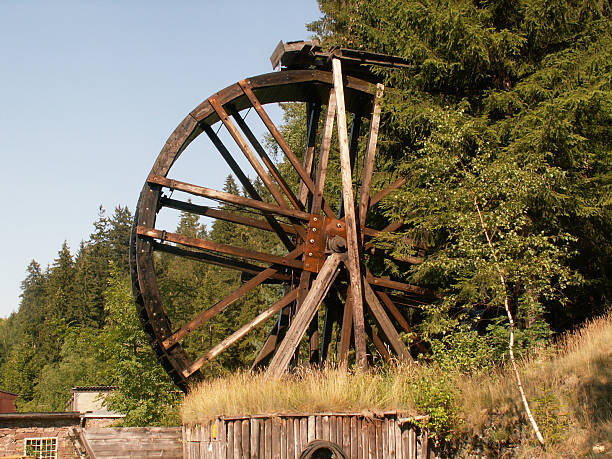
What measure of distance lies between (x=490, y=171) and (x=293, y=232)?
398 cm

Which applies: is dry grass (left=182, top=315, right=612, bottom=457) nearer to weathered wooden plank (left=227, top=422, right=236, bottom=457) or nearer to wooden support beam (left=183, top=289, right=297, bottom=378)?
weathered wooden plank (left=227, top=422, right=236, bottom=457)

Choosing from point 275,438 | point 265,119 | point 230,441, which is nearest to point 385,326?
point 275,438

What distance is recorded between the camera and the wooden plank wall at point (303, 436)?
24.0 ft

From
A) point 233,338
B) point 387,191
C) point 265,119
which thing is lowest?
point 233,338

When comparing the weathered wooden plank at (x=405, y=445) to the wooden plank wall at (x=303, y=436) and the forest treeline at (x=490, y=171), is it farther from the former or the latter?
the forest treeline at (x=490, y=171)

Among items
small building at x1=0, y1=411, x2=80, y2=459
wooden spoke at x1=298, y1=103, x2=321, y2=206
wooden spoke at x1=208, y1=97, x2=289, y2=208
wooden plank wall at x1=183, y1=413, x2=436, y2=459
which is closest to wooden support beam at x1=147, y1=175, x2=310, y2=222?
wooden spoke at x1=208, y1=97, x2=289, y2=208

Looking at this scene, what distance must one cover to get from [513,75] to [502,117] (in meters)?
0.74

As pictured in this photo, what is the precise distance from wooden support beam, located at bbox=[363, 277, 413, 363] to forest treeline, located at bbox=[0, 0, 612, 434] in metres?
0.25

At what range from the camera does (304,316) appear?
9.38m

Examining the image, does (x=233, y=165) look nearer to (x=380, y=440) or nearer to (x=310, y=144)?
(x=310, y=144)

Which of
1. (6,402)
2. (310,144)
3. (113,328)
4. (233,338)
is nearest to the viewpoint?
(233,338)

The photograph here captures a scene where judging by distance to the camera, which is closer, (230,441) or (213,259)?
(230,441)

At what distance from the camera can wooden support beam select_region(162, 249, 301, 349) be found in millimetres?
9562

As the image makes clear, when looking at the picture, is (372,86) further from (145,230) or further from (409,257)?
(145,230)
